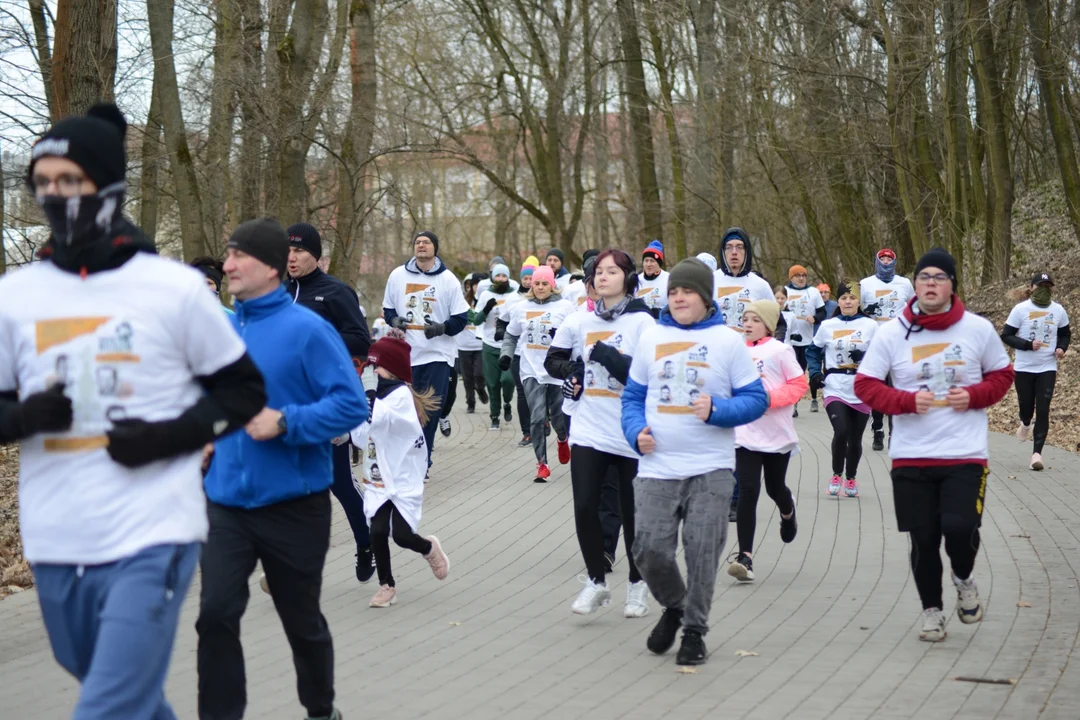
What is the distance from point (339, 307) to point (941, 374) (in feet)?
11.8

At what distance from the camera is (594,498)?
7773 mm

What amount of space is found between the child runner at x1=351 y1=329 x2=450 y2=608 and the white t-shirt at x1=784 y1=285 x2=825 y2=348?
1280 cm

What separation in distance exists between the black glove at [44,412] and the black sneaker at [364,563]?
210 inches

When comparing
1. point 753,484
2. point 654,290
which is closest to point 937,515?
point 753,484

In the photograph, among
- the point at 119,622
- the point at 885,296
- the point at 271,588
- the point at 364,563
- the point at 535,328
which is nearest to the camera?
the point at 119,622

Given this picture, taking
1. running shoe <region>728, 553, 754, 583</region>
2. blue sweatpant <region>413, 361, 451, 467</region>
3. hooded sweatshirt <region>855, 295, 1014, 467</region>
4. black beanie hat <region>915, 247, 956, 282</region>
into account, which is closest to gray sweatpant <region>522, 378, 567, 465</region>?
blue sweatpant <region>413, 361, 451, 467</region>

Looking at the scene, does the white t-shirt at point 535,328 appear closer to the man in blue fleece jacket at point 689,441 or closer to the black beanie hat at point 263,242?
the man in blue fleece jacket at point 689,441

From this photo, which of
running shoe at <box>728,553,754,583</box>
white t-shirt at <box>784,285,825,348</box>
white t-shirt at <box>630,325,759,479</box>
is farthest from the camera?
white t-shirt at <box>784,285,825,348</box>

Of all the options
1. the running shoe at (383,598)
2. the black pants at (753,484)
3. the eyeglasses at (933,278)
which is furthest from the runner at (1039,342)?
the running shoe at (383,598)

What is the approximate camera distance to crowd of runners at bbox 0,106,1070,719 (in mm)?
3727

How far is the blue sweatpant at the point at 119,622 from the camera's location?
3.58m

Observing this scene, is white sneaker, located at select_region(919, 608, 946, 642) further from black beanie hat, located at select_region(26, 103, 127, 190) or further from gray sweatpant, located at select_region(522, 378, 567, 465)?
gray sweatpant, located at select_region(522, 378, 567, 465)

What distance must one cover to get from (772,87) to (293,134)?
13.5 metres

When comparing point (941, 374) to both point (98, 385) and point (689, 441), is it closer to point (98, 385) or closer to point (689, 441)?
point (689, 441)
